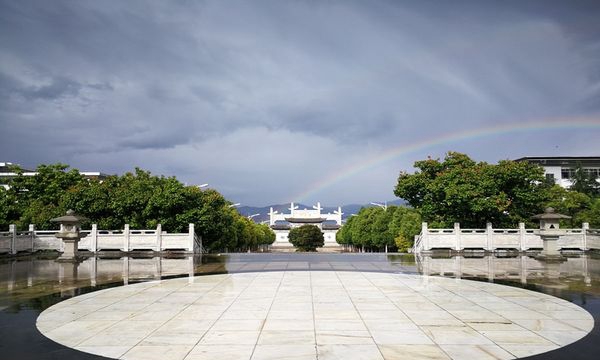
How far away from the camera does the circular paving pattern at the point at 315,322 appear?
6.26m

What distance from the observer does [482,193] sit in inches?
1141

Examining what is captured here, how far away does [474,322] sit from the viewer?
789 cm

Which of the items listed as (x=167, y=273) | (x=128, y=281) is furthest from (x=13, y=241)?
(x=128, y=281)

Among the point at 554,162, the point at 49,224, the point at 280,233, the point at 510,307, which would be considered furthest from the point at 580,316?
the point at 280,233

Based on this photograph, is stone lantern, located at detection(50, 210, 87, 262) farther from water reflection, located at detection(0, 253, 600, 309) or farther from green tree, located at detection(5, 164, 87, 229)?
green tree, located at detection(5, 164, 87, 229)

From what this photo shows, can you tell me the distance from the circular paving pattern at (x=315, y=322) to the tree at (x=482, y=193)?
1757cm

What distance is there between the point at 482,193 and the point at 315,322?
24040mm

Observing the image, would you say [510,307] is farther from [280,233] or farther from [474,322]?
[280,233]

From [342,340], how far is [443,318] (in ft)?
8.24

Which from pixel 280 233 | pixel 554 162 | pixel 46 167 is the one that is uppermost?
pixel 554 162

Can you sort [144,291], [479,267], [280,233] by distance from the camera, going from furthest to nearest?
[280,233] < [479,267] < [144,291]

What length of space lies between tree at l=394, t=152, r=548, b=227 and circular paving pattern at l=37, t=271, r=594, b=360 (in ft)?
57.6

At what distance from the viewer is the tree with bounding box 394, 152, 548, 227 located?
94.9 ft

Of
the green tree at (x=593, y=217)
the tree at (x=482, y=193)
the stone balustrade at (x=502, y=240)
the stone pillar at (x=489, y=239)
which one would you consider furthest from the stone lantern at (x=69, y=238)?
the green tree at (x=593, y=217)
